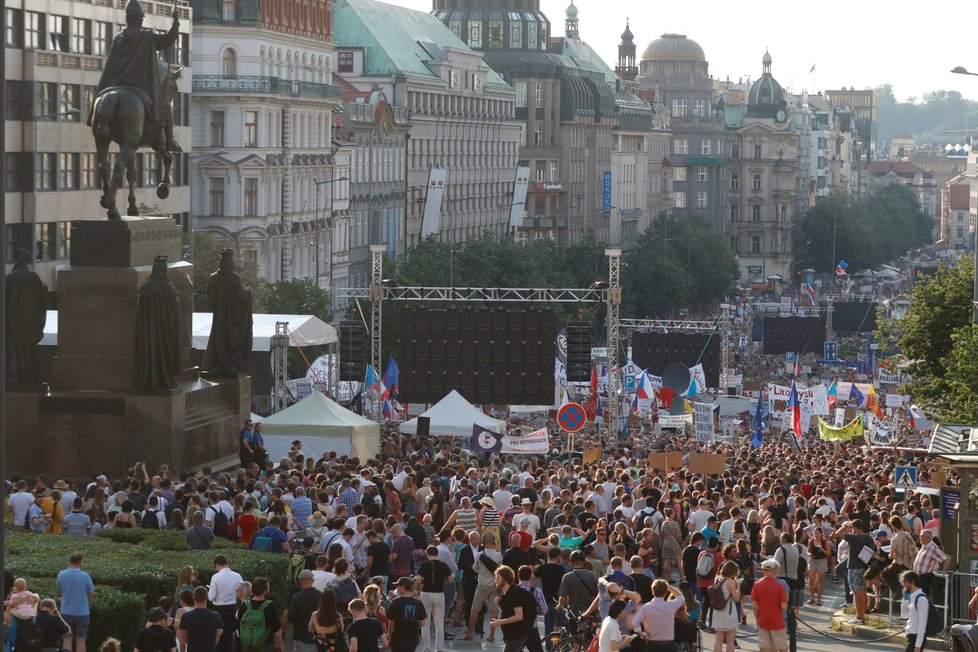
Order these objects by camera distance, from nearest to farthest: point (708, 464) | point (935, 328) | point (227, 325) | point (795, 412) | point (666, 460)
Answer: point (227, 325)
point (708, 464)
point (666, 460)
point (935, 328)
point (795, 412)

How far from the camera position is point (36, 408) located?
33938 mm

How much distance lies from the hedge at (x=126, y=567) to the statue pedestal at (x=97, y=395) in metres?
7.07

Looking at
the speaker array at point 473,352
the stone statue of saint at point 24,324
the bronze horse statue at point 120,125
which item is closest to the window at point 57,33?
the speaker array at point 473,352

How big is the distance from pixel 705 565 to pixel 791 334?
319ft

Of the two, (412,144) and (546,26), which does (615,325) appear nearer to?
(412,144)

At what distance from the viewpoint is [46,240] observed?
65.8 meters

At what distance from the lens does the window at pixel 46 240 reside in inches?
2562

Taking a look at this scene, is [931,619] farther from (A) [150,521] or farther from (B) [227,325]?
(B) [227,325]

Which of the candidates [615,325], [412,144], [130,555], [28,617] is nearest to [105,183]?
[130,555]

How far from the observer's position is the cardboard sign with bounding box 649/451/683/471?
43.9 metres

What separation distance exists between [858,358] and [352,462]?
298ft

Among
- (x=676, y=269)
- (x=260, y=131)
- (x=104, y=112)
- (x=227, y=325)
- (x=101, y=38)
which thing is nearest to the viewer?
(x=104, y=112)

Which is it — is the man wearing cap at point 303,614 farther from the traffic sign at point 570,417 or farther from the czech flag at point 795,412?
the czech flag at point 795,412

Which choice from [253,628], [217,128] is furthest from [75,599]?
[217,128]
